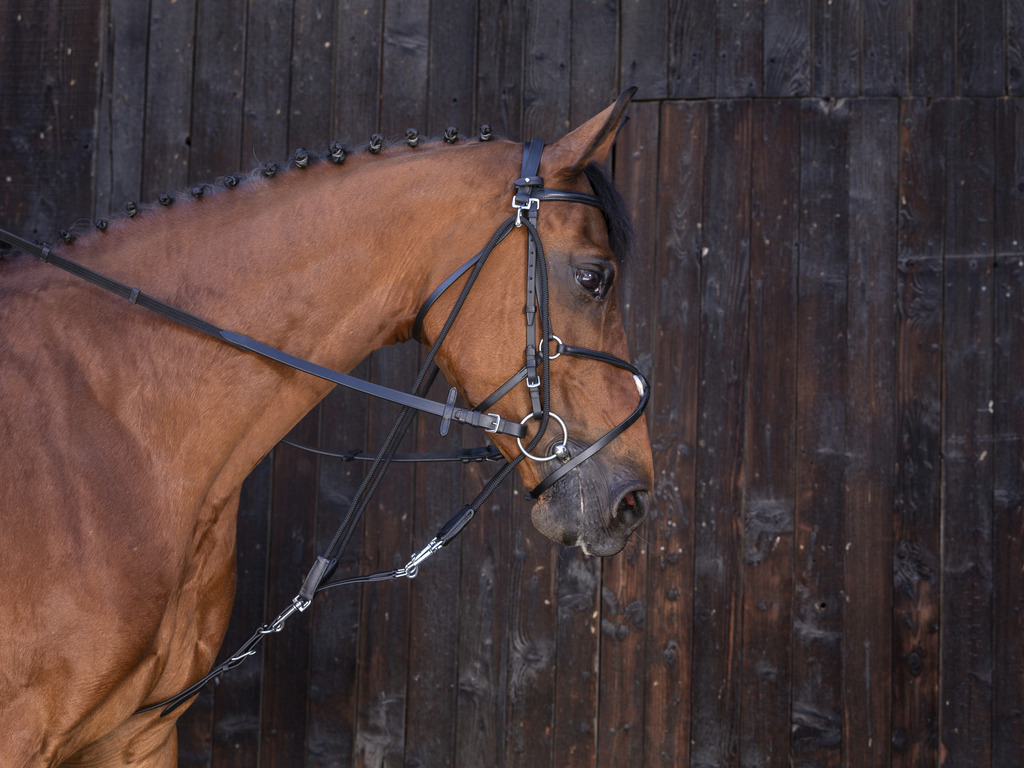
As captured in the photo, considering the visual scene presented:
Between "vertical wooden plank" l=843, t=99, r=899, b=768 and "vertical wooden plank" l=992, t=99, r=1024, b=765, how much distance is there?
435 millimetres

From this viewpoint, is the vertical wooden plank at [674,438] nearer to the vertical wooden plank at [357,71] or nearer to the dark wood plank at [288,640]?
the vertical wooden plank at [357,71]

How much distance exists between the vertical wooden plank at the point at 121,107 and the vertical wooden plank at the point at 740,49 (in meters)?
2.66

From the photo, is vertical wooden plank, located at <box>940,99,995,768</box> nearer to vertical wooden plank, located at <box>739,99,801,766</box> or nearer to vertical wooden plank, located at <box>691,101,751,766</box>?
vertical wooden plank, located at <box>739,99,801,766</box>

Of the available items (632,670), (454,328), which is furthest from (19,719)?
(632,670)

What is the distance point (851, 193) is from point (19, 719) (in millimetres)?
3297

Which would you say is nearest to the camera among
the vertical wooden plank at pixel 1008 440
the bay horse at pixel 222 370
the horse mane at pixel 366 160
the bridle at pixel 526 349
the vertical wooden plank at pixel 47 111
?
the bay horse at pixel 222 370

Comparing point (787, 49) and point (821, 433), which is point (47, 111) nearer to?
Answer: point (787, 49)

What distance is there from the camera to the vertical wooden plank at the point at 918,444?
289 cm

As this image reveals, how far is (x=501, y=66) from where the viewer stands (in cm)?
309

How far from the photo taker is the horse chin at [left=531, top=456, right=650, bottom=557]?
5.10ft

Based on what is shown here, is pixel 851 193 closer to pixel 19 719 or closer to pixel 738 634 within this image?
pixel 738 634

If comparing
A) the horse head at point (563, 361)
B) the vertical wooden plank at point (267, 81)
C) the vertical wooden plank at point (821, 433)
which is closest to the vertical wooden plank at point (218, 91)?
the vertical wooden plank at point (267, 81)

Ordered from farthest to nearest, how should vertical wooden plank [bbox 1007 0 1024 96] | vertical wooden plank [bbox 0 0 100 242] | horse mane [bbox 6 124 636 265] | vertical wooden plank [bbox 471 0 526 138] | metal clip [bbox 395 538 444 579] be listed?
1. vertical wooden plank [bbox 0 0 100 242]
2. vertical wooden plank [bbox 471 0 526 138]
3. vertical wooden plank [bbox 1007 0 1024 96]
4. metal clip [bbox 395 538 444 579]
5. horse mane [bbox 6 124 636 265]

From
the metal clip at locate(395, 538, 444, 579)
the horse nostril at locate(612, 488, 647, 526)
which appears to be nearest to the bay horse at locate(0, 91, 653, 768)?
the horse nostril at locate(612, 488, 647, 526)
